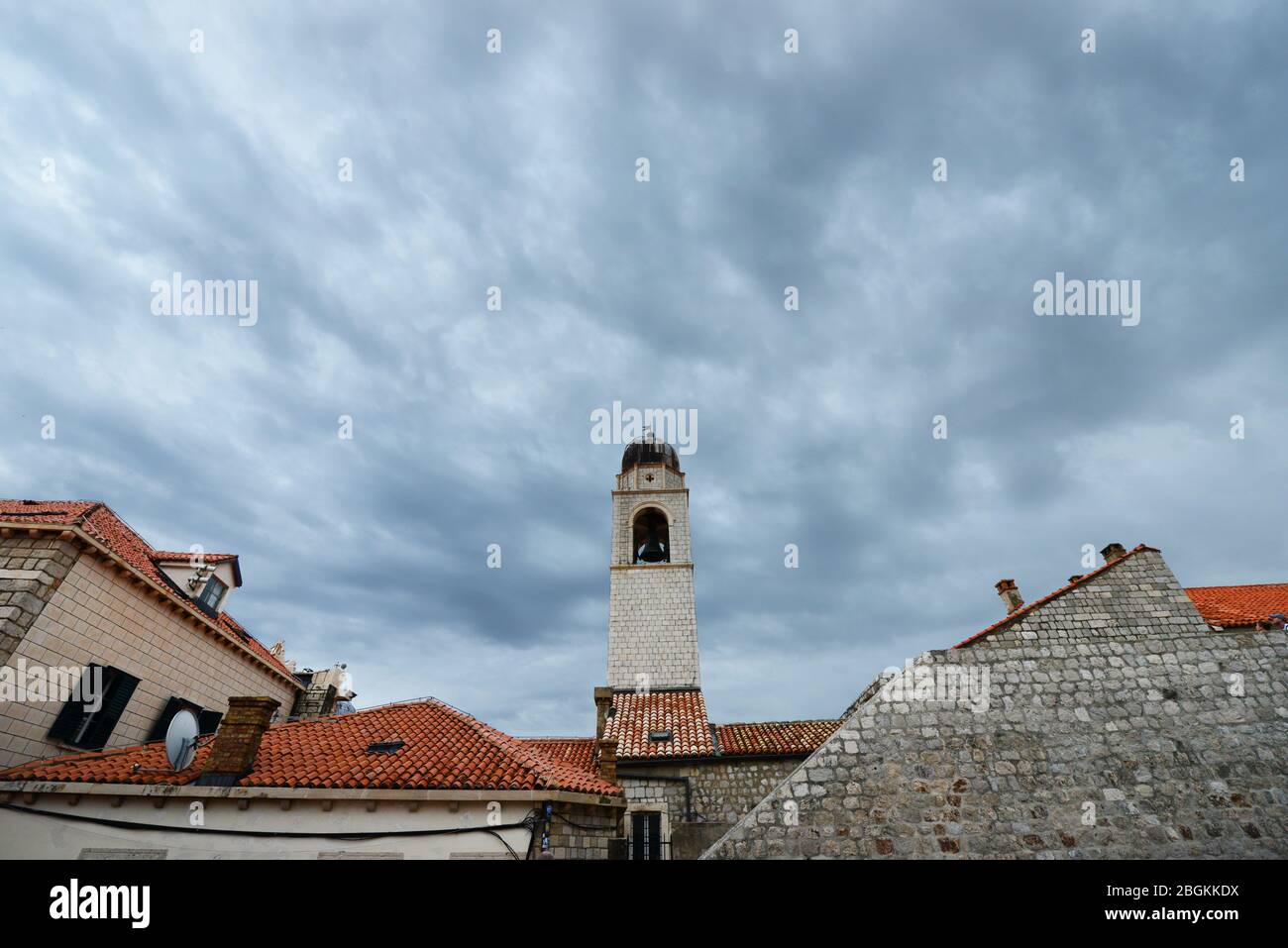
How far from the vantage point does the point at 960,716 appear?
7.57 m

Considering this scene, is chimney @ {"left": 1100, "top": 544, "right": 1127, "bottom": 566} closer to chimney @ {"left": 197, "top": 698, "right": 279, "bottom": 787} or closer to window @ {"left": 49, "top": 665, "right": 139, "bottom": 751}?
chimney @ {"left": 197, "top": 698, "right": 279, "bottom": 787}

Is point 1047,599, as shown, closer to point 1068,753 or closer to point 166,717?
point 1068,753

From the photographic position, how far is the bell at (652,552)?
2495 centimetres

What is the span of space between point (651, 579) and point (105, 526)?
17730 mm

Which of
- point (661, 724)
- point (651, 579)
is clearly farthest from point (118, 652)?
point (651, 579)

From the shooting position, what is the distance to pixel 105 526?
13.2 meters

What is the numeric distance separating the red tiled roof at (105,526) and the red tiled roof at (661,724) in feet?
40.2

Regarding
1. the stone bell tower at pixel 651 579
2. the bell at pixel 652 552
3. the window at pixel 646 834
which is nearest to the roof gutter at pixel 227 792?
the window at pixel 646 834

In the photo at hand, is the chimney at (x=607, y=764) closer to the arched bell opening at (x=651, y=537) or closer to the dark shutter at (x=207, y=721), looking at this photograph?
the dark shutter at (x=207, y=721)

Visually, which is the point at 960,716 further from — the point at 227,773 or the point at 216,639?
the point at 216,639

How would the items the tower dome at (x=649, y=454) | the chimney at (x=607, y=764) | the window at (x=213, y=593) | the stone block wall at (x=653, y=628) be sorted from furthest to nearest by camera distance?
the tower dome at (x=649, y=454)
the stone block wall at (x=653, y=628)
the window at (x=213, y=593)
the chimney at (x=607, y=764)
